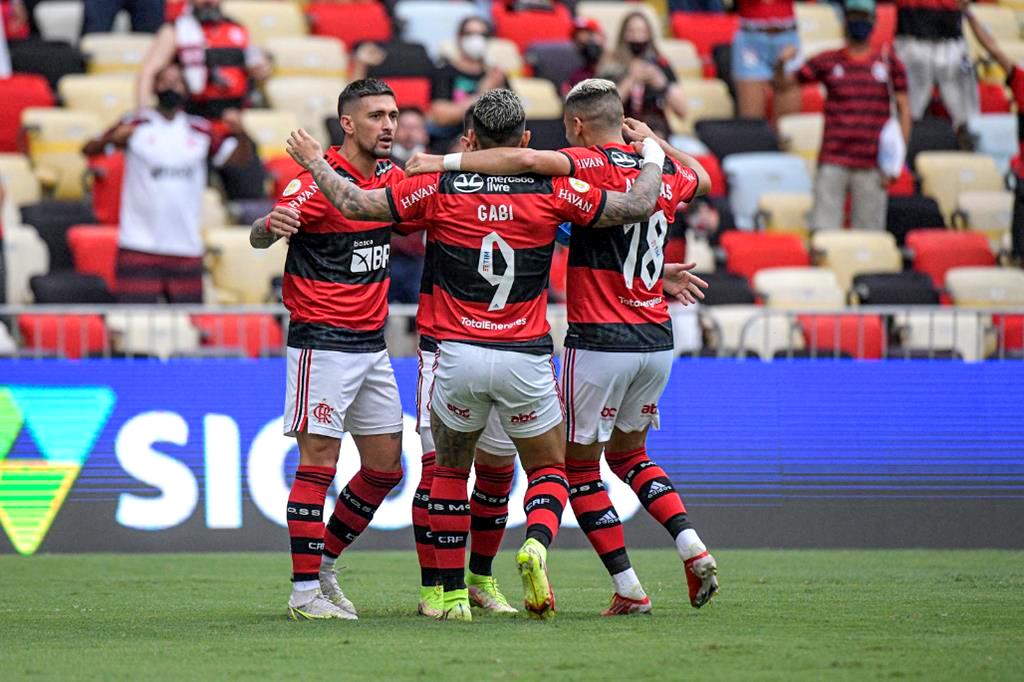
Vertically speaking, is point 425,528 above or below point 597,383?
below

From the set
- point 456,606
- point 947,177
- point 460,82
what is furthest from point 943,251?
point 456,606

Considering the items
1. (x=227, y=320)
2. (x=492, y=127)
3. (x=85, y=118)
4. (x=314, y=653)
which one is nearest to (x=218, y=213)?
(x=85, y=118)

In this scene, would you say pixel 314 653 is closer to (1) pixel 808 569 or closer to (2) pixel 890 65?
(1) pixel 808 569

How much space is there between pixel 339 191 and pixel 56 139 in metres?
8.62

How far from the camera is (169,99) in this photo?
47.5 feet

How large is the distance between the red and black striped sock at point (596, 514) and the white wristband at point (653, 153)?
60.2 inches

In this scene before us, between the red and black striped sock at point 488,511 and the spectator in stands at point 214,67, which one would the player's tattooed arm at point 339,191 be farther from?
the spectator in stands at point 214,67

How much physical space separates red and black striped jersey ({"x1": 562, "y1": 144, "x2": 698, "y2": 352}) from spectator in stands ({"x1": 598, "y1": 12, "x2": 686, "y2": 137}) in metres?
6.33

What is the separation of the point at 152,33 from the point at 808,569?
32.4 ft

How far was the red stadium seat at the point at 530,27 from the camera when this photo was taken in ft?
62.0

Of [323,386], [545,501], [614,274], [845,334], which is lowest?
[845,334]

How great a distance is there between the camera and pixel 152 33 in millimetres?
Result: 17609

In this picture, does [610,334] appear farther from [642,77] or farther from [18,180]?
[18,180]

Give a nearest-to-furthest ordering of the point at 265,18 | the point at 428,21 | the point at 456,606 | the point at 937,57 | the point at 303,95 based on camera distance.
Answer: the point at 456,606, the point at 303,95, the point at 937,57, the point at 265,18, the point at 428,21
